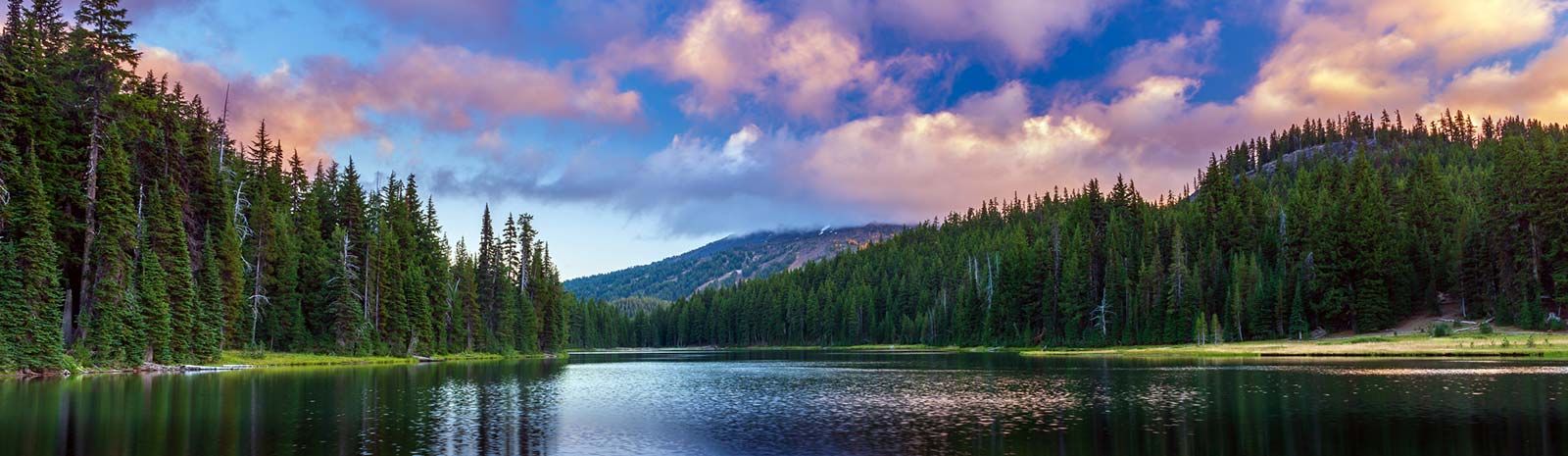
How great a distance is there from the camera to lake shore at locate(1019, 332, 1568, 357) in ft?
238

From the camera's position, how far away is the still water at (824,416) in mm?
26500

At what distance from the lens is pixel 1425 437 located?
2619cm

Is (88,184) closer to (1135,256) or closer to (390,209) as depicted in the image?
(390,209)

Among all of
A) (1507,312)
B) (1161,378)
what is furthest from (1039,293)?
(1161,378)

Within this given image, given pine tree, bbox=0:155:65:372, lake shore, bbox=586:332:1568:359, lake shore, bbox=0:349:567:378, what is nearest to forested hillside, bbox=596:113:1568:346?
lake shore, bbox=586:332:1568:359

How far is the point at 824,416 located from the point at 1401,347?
7044 cm

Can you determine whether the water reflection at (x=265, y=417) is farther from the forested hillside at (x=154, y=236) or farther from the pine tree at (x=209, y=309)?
the pine tree at (x=209, y=309)

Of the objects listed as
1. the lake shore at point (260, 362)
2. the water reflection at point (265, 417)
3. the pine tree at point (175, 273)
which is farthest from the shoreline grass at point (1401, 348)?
the pine tree at point (175, 273)

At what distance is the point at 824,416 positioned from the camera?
121 feet

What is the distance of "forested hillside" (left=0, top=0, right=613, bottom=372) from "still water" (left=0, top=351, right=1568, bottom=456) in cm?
822

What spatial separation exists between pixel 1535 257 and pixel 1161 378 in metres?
66.6

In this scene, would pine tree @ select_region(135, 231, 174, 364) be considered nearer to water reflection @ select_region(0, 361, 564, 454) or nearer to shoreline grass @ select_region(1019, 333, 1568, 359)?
water reflection @ select_region(0, 361, 564, 454)

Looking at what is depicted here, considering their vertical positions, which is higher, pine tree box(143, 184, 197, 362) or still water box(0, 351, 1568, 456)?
pine tree box(143, 184, 197, 362)

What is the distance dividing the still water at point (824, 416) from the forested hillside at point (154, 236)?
8222 millimetres
